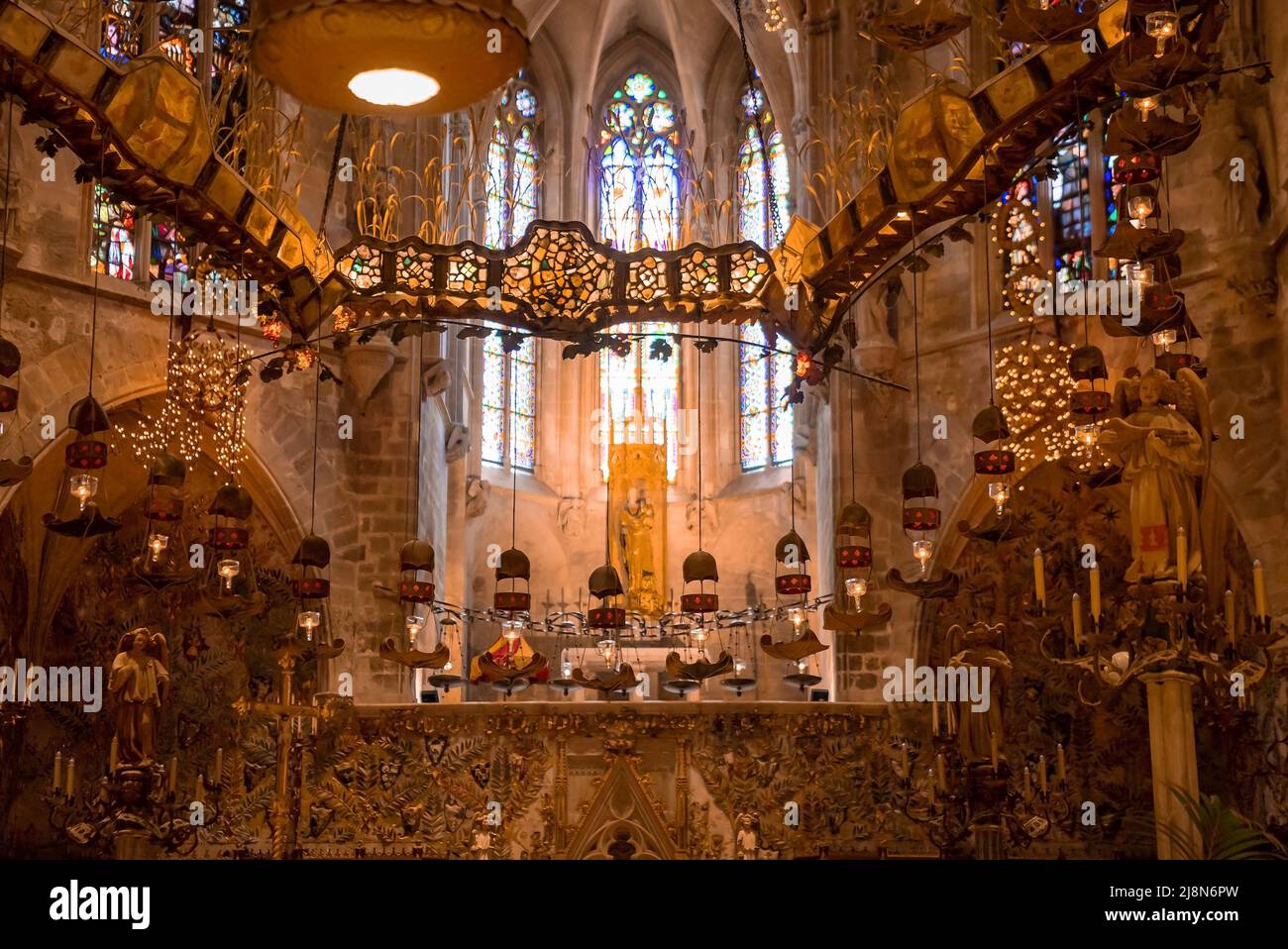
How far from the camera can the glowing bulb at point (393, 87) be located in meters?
5.59

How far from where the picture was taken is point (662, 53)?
2778 centimetres

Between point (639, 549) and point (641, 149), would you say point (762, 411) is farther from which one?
point (641, 149)

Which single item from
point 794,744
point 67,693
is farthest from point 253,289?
point 794,744

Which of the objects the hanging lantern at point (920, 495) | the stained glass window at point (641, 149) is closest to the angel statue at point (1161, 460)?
the hanging lantern at point (920, 495)

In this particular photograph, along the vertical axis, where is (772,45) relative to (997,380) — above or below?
above

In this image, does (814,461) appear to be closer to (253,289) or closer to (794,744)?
(794,744)

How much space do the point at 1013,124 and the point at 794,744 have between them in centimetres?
962

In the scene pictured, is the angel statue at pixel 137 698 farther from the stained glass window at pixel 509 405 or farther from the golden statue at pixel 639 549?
the stained glass window at pixel 509 405

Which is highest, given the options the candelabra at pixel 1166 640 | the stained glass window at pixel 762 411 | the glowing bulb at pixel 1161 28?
the stained glass window at pixel 762 411

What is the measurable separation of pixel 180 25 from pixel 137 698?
8.74m

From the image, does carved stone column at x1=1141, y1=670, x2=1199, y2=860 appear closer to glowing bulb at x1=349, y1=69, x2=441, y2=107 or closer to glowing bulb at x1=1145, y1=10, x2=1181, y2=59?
glowing bulb at x1=1145, y1=10, x2=1181, y2=59

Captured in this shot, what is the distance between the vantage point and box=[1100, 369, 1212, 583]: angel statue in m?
8.91

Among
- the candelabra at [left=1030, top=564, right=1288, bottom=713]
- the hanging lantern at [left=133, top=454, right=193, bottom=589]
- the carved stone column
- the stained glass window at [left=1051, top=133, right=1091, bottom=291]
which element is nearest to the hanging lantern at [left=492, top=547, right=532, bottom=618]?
the hanging lantern at [left=133, top=454, right=193, bottom=589]

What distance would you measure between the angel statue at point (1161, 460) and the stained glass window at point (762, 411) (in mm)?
16148
